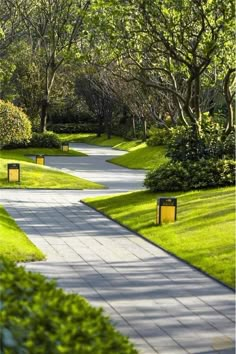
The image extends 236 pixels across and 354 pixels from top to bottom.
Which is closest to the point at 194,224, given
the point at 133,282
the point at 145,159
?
the point at 133,282

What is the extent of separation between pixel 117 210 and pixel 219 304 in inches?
338

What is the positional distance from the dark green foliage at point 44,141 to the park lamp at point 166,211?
3114 centimetres

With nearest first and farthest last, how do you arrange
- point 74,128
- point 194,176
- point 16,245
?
point 16,245
point 194,176
point 74,128

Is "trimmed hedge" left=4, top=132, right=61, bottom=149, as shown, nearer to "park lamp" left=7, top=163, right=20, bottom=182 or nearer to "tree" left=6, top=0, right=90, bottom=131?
"tree" left=6, top=0, right=90, bottom=131

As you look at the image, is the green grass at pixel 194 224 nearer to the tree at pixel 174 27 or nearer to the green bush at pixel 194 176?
the green bush at pixel 194 176

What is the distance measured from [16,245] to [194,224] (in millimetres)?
3927

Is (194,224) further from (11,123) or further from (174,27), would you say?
(11,123)

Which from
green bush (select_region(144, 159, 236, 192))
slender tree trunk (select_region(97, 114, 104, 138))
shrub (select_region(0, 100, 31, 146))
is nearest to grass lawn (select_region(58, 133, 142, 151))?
slender tree trunk (select_region(97, 114, 104, 138))

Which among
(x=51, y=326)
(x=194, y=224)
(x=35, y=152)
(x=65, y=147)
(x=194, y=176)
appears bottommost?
(x=35, y=152)

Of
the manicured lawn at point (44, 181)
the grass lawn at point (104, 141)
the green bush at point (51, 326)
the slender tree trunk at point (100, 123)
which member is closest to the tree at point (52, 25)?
the grass lawn at point (104, 141)

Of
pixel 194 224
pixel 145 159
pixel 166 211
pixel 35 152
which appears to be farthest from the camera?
pixel 35 152

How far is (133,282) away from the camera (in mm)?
10078

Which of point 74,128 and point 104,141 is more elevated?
point 74,128

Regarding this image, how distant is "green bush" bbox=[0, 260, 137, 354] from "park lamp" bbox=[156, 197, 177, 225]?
10.4 meters
